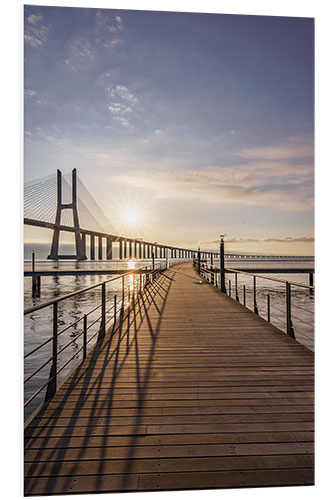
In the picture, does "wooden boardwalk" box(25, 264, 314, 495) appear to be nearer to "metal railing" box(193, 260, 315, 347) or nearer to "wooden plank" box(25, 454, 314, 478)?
"wooden plank" box(25, 454, 314, 478)

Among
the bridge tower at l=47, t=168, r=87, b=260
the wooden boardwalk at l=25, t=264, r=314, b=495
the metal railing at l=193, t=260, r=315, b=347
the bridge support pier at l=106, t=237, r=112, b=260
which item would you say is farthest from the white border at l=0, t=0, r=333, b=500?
the bridge support pier at l=106, t=237, r=112, b=260

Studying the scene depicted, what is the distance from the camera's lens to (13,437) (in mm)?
1780

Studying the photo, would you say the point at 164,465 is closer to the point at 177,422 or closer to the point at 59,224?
the point at 177,422

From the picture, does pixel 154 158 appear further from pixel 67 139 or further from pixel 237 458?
pixel 237 458

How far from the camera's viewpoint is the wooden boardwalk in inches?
62.9

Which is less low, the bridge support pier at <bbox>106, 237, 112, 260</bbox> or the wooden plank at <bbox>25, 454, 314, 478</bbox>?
the bridge support pier at <bbox>106, 237, 112, 260</bbox>

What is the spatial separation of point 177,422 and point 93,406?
0.73 meters

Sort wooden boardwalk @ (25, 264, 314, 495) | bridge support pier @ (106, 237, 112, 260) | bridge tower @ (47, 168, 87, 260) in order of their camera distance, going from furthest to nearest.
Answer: bridge support pier @ (106, 237, 112, 260), bridge tower @ (47, 168, 87, 260), wooden boardwalk @ (25, 264, 314, 495)

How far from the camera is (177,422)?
2061 mm

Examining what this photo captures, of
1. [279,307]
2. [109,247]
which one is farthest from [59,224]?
[279,307]

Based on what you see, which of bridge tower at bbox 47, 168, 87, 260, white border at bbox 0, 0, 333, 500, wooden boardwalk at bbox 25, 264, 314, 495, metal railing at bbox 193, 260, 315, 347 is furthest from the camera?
bridge tower at bbox 47, 168, 87, 260

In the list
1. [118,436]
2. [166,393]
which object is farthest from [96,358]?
[118,436]

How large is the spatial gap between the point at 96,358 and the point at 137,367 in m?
0.59
